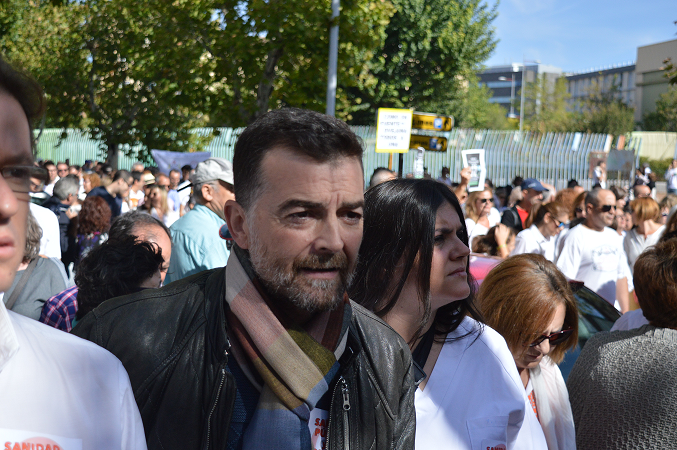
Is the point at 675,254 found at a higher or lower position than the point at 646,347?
higher

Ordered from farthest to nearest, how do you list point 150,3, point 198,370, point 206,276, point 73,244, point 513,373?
point 150,3, point 73,244, point 513,373, point 206,276, point 198,370

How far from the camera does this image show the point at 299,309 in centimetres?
178

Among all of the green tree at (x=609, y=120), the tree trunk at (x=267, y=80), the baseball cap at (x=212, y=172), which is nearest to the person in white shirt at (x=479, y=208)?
the baseball cap at (x=212, y=172)

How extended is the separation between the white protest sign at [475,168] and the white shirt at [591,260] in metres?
2.26

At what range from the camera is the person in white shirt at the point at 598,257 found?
682cm

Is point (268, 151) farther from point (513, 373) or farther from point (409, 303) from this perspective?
point (513, 373)

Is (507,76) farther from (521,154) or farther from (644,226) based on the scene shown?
(644,226)

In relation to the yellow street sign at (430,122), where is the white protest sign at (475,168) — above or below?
below

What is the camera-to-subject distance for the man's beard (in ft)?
5.57

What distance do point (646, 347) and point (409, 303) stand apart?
1270mm

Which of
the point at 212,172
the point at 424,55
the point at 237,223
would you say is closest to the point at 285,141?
the point at 237,223

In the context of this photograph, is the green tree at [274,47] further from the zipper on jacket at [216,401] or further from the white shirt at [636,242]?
the zipper on jacket at [216,401]

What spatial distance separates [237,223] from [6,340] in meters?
0.86

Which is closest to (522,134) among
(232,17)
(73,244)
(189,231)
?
(232,17)
